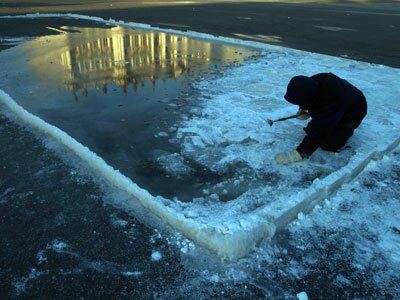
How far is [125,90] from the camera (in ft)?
18.4

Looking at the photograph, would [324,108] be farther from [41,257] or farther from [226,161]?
[41,257]

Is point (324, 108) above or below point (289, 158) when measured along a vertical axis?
above

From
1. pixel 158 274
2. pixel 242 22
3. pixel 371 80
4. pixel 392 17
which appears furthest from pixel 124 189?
pixel 392 17

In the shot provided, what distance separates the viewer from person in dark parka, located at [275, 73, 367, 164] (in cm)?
328

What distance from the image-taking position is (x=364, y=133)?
→ 4121 millimetres

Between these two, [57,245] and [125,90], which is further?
[125,90]

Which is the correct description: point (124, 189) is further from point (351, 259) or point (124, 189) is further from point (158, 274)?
point (351, 259)

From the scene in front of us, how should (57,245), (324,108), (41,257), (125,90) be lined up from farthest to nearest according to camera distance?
(125,90) → (324,108) → (57,245) → (41,257)

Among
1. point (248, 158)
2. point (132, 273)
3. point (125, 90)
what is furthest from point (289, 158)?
point (125, 90)

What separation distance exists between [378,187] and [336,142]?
0.61 metres

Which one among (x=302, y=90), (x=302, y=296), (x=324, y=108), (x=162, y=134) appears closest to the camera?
(x=302, y=296)

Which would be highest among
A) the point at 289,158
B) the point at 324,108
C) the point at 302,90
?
the point at 302,90

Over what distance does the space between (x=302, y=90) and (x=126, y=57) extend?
5.23m

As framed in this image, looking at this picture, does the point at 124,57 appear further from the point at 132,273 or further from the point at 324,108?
the point at 132,273
